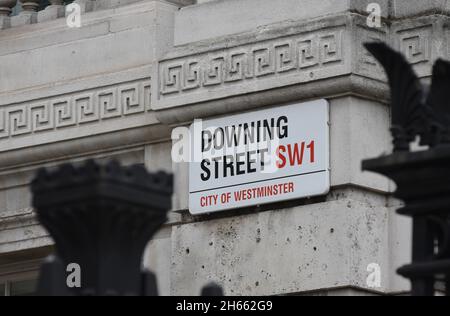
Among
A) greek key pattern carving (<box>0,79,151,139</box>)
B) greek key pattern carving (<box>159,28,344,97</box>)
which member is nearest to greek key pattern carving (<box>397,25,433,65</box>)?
greek key pattern carving (<box>159,28,344,97</box>)

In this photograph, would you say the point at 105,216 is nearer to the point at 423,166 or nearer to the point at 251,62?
the point at 423,166

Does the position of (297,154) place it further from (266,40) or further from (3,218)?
(3,218)

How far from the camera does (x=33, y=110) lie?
1731cm

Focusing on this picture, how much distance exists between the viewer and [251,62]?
1572 cm

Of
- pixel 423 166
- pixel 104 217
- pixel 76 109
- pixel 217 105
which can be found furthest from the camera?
A: pixel 76 109

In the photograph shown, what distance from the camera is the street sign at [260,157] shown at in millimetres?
15266

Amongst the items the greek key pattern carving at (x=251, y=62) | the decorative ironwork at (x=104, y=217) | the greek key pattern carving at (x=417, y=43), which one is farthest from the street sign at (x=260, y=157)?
the decorative ironwork at (x=104, y=217)

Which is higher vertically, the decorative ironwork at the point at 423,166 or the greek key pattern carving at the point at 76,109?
the greek key pattern carving at the point at 76,109

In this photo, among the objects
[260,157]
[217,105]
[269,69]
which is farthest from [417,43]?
[217,105]

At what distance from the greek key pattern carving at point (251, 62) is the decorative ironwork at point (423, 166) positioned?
555 centimetres

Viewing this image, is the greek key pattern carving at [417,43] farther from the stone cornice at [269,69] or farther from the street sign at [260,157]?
the street sign at [260,157]

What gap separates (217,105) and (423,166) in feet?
21.6

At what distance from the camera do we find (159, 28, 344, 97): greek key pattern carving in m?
15.3

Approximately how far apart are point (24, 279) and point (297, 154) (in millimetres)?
3376
